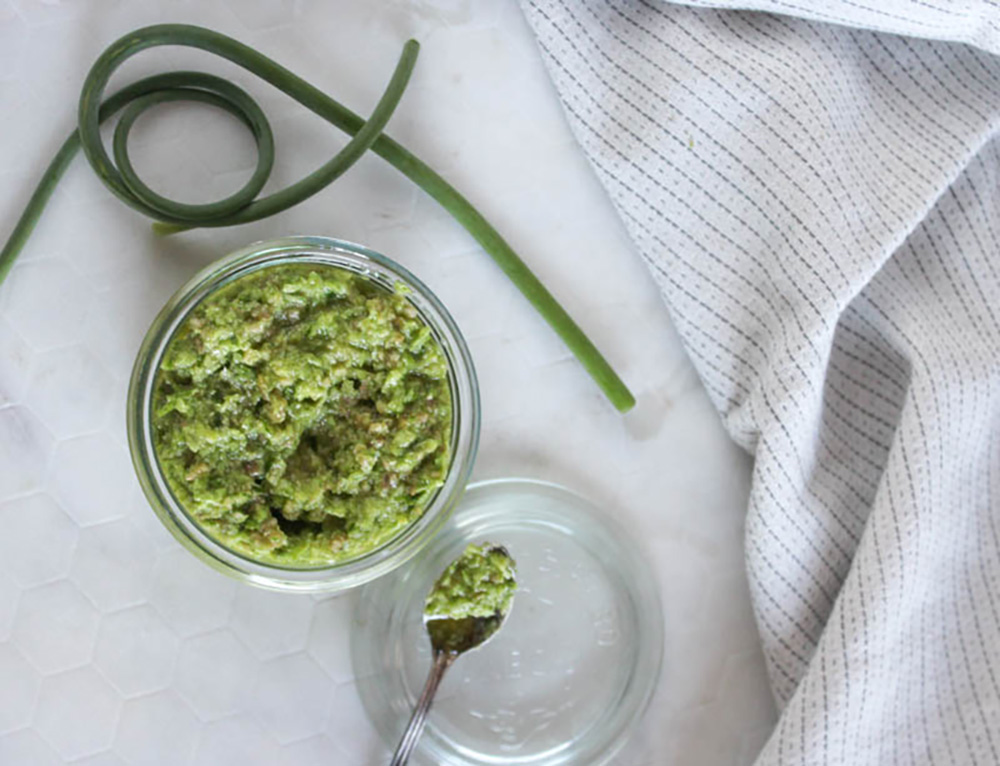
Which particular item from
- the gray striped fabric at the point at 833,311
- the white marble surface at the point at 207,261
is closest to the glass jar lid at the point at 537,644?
the white marble surface at the point at 207,261

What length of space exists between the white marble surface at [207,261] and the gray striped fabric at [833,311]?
5cm

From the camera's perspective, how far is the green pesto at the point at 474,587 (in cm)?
103

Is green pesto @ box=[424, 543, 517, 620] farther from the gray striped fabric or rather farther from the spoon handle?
the gray striped fabric

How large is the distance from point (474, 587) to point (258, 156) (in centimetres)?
44

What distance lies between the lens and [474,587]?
3.40ft

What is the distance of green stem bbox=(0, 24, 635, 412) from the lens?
1000mm

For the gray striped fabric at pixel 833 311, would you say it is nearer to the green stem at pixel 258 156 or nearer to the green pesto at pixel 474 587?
the green stem at pixel 258 156

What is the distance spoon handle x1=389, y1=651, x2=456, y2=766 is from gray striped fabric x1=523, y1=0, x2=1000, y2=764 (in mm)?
296

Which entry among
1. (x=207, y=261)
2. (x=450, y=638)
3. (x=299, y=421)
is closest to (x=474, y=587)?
(x=450, y=638)

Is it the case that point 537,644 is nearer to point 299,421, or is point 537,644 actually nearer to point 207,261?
point 299,421

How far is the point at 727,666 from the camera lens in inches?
43.7

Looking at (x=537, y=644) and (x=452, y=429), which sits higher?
→ (x=452, y=429)

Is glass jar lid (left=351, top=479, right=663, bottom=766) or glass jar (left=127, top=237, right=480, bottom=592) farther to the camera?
glass jar lid (left=351, top=479, right=663, bottom=766)

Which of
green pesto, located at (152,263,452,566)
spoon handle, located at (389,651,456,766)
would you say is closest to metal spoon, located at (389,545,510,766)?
spoon handle, located at (389,651,456,766)
